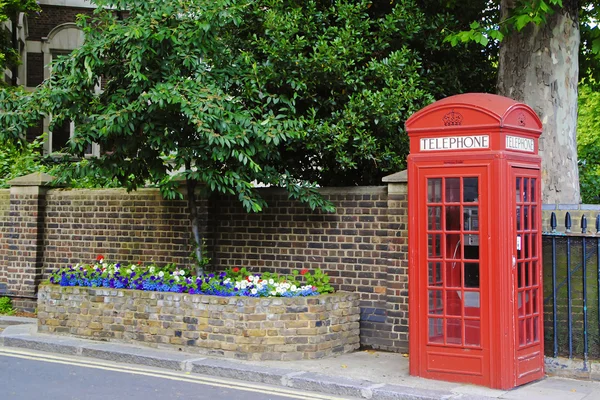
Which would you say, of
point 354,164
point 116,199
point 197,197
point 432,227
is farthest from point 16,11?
point 432,227

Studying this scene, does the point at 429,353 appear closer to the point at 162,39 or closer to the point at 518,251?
the point at 518,251

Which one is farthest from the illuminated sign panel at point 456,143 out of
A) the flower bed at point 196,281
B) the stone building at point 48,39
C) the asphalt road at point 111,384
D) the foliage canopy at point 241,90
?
the stone building at point 48,39

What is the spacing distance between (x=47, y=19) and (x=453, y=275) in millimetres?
17942

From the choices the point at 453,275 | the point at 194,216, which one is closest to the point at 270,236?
the point at 194,216

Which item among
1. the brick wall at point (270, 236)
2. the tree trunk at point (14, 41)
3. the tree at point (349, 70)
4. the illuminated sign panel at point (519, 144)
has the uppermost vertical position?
the tree trunk at point (14, 41)

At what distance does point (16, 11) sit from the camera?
19484 millimetres

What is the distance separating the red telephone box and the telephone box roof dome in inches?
0.4

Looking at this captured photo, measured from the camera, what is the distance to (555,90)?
10125mm

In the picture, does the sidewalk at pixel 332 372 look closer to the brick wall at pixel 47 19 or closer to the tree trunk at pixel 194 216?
the tree trunk at pixel 194 216

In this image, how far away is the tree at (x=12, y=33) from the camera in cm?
1867

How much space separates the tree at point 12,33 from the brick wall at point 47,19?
89 cm

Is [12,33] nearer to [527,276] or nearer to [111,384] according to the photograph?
[111,384]

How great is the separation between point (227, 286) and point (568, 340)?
14.0 feet

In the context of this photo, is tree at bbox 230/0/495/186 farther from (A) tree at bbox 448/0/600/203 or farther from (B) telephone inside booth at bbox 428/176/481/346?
(B) telephone inside booth at bbox 428/176/481/346
